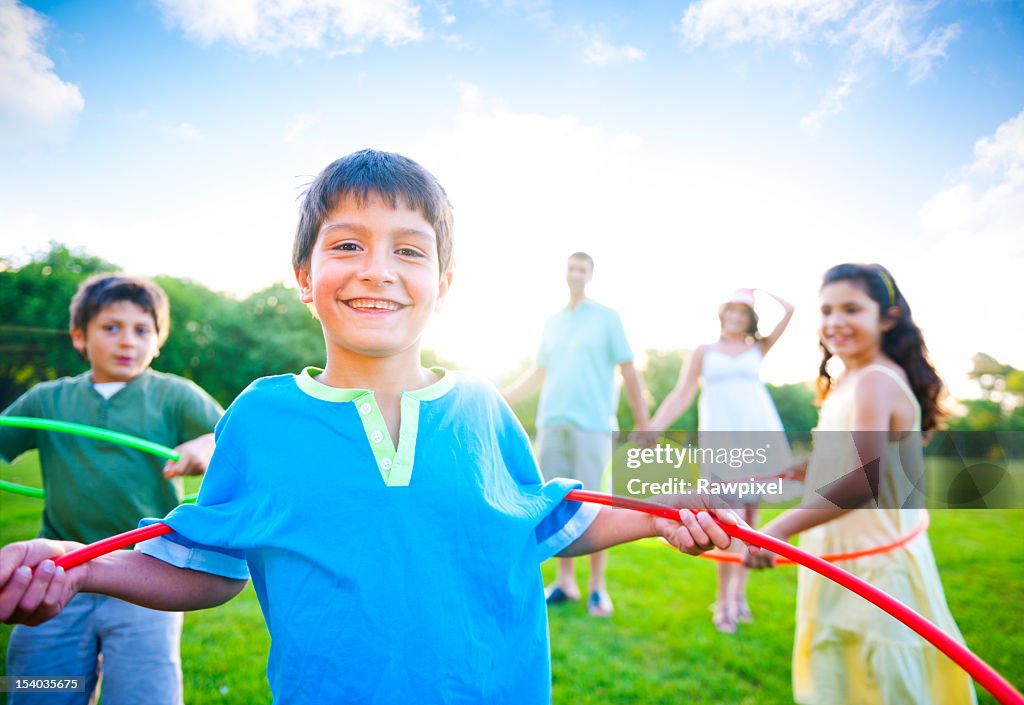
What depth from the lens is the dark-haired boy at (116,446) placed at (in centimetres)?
263

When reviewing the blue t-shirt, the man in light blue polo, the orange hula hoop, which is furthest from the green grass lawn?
the blue t-shirt

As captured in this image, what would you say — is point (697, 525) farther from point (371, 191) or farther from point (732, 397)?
point (732, 397)

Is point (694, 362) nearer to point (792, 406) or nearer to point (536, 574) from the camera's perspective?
point (536, 574)

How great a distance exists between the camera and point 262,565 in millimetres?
1493

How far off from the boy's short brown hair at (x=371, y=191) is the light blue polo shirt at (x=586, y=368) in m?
3.75

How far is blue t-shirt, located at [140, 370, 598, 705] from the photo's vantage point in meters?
1.38

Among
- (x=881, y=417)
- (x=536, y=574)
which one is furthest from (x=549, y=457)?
(x=536, y=574)

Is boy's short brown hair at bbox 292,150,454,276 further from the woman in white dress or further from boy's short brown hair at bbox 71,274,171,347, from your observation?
the woman in white dress

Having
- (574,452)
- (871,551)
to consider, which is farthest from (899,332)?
(574,452)

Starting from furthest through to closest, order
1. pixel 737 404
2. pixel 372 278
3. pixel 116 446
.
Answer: pixel 737 404 → pixel 116 446 → pixel 372 278

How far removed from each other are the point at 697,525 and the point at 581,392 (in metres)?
3.83

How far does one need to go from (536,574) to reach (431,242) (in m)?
0.92

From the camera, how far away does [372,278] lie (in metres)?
1.52

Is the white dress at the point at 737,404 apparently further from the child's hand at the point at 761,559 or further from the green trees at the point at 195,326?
the green trees at the point at 195,326
